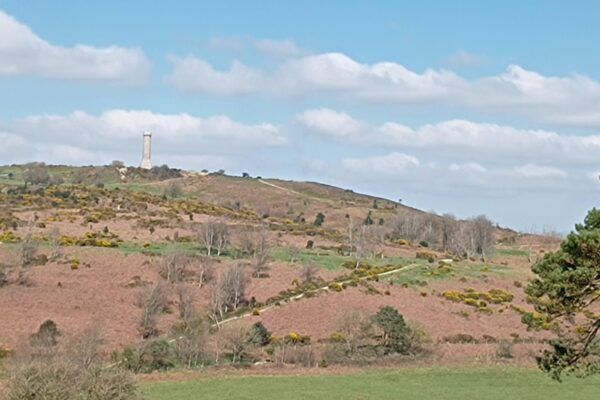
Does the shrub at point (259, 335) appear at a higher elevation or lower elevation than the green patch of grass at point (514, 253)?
lower

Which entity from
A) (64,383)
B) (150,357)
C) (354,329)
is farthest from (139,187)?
(64,383)

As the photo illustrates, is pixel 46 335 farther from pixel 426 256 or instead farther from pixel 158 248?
pixel 426 256

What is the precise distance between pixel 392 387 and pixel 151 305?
2632 centimetres

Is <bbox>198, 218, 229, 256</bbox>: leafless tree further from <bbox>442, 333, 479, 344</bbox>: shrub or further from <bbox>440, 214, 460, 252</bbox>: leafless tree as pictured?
<bbox>440, 214, 460, 252</bbox>: leafless tree

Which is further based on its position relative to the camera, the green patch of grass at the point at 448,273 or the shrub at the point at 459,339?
the green patch of grass at the point at 448,273

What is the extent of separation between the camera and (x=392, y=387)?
45.3 meters

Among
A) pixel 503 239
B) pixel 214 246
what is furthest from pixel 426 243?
pixel 214 246

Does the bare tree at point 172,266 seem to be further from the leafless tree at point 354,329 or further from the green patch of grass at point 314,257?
the leafless tree at point 354,329

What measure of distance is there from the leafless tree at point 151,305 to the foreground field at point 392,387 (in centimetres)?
1802

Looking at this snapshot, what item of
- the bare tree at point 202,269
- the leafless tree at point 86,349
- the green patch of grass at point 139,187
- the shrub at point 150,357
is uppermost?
the green patch of grass at point 139,187

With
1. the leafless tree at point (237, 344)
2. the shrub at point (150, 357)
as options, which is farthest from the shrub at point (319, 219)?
the shrub at point (150, 357)

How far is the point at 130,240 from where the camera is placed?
9638cm

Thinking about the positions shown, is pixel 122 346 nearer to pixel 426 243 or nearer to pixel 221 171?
pixel 426 243

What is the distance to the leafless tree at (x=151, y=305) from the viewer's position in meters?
64.6
